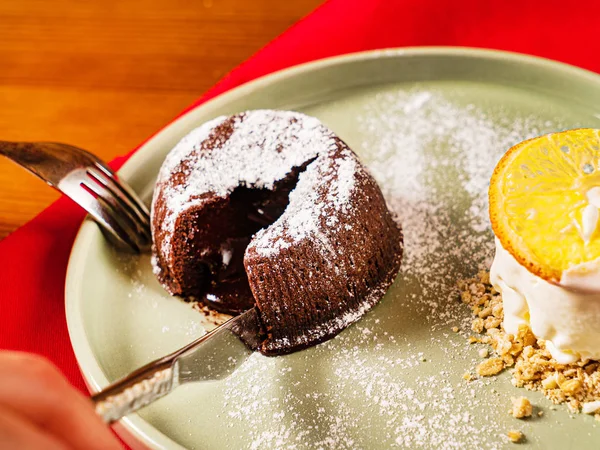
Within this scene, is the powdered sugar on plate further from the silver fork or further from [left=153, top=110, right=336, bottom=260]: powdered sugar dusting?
the silver fork

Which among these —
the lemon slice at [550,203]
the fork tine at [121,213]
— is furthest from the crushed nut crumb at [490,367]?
the fork tine at [121,213]

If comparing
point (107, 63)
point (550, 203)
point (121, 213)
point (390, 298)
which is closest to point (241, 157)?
point (121, 213)

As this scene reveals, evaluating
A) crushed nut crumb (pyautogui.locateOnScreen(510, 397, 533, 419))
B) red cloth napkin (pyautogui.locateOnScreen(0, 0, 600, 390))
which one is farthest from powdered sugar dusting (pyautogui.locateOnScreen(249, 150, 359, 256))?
red cloth napkin (pyautogui.locateOnScreen(0, 0, 600, 390))

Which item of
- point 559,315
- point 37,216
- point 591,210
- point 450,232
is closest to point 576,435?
point 559,315

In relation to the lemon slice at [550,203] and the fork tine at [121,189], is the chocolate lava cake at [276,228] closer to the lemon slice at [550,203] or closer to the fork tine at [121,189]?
the fork tine at [121,189]

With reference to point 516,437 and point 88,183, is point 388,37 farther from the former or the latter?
point 516,437
